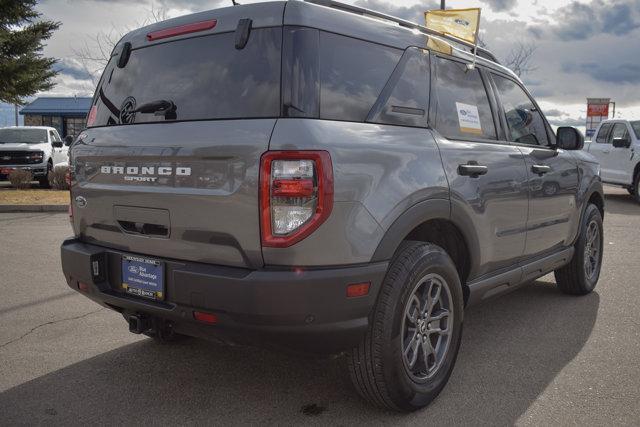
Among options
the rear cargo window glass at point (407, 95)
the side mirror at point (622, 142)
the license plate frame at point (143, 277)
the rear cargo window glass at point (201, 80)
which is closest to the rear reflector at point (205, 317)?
the license plate frame at point (143, 277)

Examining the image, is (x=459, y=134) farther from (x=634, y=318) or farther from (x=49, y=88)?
(x=49, y=88)

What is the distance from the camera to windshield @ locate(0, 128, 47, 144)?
1839cm

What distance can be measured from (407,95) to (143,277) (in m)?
1.63

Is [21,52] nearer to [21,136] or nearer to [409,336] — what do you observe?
[21,136]

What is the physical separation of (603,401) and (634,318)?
71.9 inches

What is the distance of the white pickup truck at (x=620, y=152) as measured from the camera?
14.0 m

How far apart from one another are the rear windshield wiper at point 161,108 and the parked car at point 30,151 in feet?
53.5

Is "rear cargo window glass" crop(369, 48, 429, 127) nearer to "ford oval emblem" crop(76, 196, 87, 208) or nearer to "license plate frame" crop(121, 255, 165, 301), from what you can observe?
"license plate frame" crop(121, 255, 165, 301)

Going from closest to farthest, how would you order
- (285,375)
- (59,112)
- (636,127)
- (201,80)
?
(201,80) → (285,375) → (636,127) → (59,112)

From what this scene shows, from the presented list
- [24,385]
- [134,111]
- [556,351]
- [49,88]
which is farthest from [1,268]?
[49,88]

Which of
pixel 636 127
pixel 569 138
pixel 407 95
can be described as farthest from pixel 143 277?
pixel 636 127

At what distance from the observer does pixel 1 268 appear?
20.9ft

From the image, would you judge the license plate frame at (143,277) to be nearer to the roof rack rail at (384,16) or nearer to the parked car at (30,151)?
the roof rack rail at (384,16)

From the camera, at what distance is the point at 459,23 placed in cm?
423
